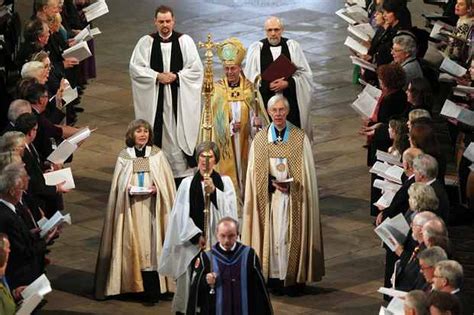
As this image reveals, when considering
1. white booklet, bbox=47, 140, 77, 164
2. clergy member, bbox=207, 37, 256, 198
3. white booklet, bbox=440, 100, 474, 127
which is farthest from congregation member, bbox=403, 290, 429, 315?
clergy member, bbox=207, 37, 256, 198

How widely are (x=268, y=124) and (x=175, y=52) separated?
5.82 ft

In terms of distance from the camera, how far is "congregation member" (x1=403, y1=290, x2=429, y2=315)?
34.9 ft

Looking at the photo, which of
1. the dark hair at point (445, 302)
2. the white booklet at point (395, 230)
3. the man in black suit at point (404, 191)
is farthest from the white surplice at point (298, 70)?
the dark hair at point (445, 302)

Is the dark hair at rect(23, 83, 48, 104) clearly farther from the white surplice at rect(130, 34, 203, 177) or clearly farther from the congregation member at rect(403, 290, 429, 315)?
the congregation member at rect(403, 290, 429, 315)

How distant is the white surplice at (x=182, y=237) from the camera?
1375 centimetres

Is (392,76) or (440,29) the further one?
(440,29)

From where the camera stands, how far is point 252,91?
16.2 meters

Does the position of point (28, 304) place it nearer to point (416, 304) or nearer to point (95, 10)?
point (416, 304)

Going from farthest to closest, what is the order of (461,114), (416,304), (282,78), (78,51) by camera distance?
1. (78,51)
2. (282,78)
3. (461,114)
4. (416,304)

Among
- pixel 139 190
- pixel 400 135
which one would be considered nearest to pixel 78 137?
pixel 139 190

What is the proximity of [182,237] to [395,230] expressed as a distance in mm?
2019

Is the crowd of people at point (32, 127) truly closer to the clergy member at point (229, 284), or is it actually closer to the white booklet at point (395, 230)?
the clergy member at point (229, 284)

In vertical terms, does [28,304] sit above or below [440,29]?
above

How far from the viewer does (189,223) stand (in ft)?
45.0
